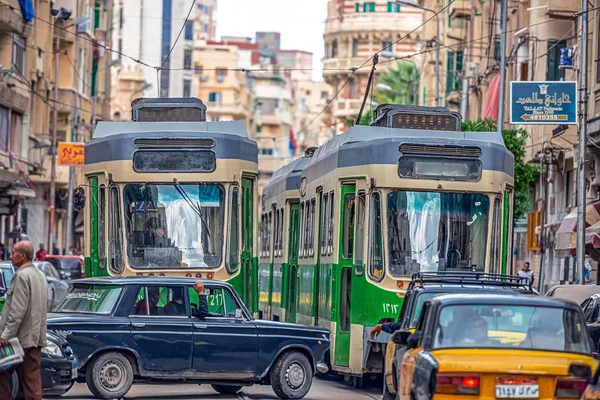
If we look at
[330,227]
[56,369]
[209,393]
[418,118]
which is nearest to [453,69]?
[418,118]

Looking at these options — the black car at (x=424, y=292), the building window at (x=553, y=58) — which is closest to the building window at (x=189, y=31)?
the building window at (x=553, y=58)

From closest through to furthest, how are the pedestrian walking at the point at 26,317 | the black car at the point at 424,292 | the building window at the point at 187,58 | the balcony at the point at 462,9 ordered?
the pedestrian walking at the point at 26,317 → the black car at the point at 424,292 → the balcony at the point at 462,9 → the building window at the point at 187,58

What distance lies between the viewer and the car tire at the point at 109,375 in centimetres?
1625

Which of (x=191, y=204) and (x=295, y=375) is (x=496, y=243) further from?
(x=191, y=204)

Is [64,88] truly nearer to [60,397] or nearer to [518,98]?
[518,98]

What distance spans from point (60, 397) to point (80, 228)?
57045 millimetres

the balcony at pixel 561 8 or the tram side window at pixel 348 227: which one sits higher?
the balcony at pixel 561 8

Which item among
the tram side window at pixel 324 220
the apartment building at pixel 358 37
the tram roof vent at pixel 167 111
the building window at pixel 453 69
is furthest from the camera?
the apartment building at pixel 358 37

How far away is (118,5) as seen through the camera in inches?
4678

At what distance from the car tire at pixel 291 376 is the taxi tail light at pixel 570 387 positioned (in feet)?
20.7

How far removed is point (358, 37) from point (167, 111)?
102m

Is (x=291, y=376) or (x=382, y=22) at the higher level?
(x=382, y=22)

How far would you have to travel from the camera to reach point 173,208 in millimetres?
20172

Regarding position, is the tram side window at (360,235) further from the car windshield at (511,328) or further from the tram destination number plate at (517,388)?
the tram destination number plate at (517,388)
